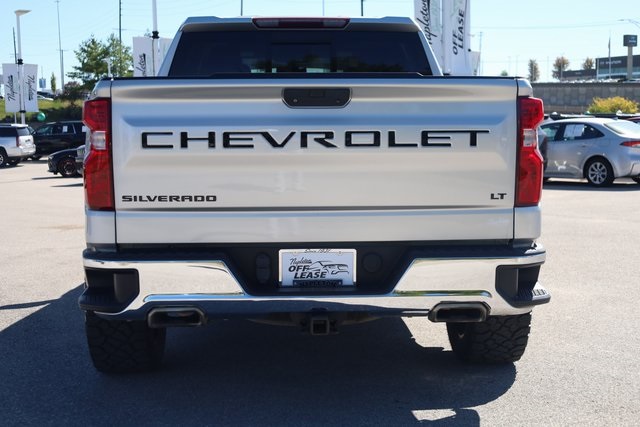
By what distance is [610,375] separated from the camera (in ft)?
17.4

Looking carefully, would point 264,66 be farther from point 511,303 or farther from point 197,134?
point 511,303

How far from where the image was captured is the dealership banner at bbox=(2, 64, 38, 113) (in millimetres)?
47281

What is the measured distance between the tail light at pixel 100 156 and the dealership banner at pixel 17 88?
45.6 metres

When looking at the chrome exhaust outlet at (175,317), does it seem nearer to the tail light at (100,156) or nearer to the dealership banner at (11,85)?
the tail light at (100,156)

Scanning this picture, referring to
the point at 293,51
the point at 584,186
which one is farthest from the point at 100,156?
the point at 584,186

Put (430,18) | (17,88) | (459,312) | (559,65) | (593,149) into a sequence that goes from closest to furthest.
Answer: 1. (459,312)
2. (593,149)
3. (430,18)
4. (17,88)
5. (559,65)

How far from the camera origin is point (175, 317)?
4.53m

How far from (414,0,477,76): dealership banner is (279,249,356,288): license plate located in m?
25.7

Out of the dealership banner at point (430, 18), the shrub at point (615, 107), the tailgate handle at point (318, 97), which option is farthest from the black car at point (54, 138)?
the tailgate handle at point (318, 97)

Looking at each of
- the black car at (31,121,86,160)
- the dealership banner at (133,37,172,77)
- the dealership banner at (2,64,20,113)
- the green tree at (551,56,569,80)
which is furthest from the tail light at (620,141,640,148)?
the green tree at (551,56,569,80)

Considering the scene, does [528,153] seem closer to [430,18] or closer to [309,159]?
[309,159]

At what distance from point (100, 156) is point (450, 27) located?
26.7m

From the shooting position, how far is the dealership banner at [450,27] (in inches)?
1163

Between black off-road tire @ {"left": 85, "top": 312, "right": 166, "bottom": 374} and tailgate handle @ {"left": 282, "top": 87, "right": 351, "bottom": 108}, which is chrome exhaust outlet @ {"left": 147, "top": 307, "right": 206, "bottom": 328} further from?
tailgate handle @ {"left": 282, "top": 87, "right": 351, "bottom": 108}
